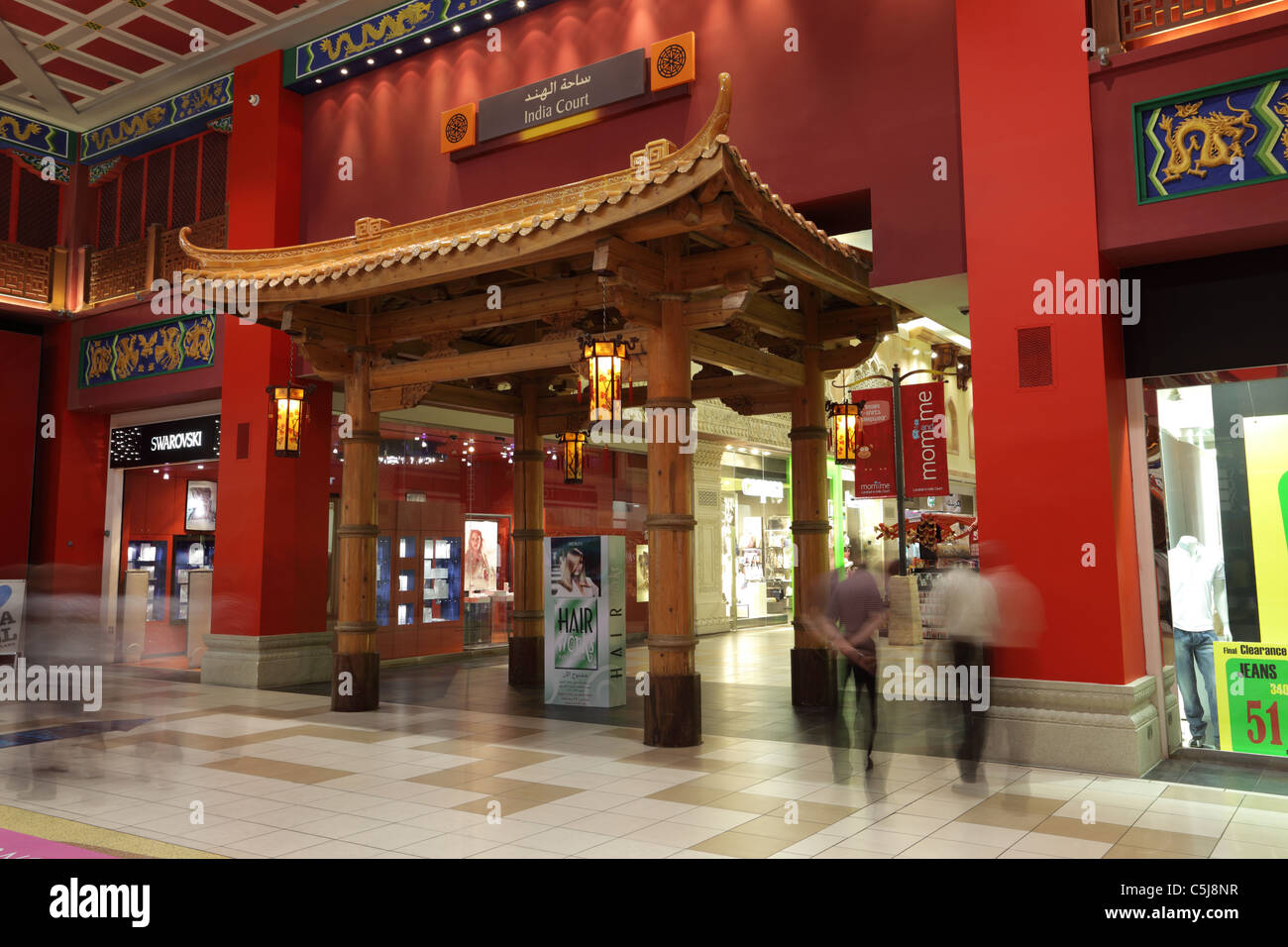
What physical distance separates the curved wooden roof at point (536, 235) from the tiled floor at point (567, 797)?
426cm

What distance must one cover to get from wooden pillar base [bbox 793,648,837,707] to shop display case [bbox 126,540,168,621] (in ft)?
37.8

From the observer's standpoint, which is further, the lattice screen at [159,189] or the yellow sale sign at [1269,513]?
the lattice screen at [159,189]

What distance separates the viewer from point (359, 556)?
408 inches

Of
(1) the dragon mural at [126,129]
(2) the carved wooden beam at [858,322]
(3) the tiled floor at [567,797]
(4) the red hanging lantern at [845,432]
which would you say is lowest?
(3) the tiled floor at [567,797]

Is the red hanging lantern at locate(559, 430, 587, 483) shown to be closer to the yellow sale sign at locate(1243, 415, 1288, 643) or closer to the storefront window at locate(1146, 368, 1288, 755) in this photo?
the storefront window at locate(1146, 368, 1288, 755)

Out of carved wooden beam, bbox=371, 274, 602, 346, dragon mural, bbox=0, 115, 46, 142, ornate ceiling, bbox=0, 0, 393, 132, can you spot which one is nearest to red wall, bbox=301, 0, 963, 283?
ornate ceiling, bbox=0, 0, 393, 132

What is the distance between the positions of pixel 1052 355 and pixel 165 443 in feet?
44.1

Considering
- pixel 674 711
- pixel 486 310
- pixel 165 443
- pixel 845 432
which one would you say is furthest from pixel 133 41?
pixel 674 711

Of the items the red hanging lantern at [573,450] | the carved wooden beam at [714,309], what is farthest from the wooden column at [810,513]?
the red hanging lantern at [573,450]

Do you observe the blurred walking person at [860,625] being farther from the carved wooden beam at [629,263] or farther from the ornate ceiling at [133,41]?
the ornate ceiling at [133,41]

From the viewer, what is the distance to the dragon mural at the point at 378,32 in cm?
1188

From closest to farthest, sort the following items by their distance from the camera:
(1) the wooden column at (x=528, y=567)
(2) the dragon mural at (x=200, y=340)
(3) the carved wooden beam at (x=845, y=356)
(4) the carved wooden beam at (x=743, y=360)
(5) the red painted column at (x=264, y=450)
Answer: (4) the carved wooden beam at (x=743, y=360) < (3) the carved wooden beam at (x=845, y=356) < (1) the wooden column at (x=528, y=567) < (5) the red painted column at (x=264, y=450) < (2) the dragon mural at (x=200, y=340)

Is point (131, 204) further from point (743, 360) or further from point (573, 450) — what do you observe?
point (743, 360)

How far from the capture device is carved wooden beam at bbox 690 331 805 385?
8.77 metres
